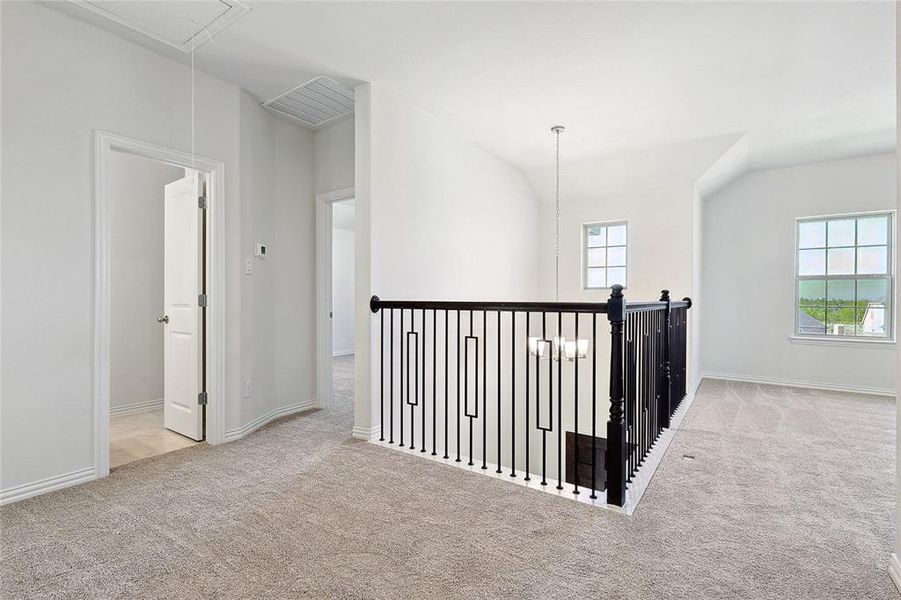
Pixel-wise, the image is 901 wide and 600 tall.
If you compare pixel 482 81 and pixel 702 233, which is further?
pixel 702 233

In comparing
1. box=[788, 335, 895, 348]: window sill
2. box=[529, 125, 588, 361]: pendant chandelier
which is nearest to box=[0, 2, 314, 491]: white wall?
box=[529, 125, 588, 361]: pendant chandelier

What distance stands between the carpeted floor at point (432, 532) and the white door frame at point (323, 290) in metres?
1.23

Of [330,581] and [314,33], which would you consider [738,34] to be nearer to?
[314,33]

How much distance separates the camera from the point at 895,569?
1.52m

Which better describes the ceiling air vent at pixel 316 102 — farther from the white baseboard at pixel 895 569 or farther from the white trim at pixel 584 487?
the white baseboard at pixel 895 569

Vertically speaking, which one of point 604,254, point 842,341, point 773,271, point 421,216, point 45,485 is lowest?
point 45,485

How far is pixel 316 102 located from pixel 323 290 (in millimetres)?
1608

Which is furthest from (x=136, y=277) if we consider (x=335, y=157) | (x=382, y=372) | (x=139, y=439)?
(x=382, y=372)

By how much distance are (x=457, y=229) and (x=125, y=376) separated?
336 centimetres

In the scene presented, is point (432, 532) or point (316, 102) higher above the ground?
point (316, 102)

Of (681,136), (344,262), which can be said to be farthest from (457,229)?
(344,262)

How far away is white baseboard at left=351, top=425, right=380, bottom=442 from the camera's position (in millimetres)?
3016

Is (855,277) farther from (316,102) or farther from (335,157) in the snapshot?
(316,102)

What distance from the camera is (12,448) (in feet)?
7.00
